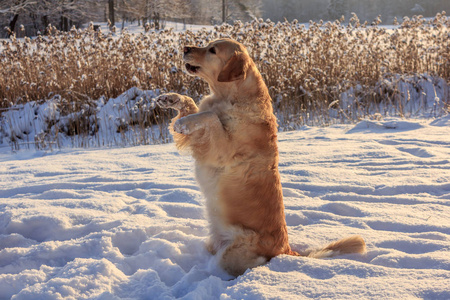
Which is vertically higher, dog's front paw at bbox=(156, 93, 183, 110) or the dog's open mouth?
the dog's open mouth

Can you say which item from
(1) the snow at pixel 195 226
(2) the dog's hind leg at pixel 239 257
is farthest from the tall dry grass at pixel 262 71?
(2) the dog's hind leg at pixel 239 257

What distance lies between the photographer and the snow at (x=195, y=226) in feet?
7.04

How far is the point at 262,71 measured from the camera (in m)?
7.85

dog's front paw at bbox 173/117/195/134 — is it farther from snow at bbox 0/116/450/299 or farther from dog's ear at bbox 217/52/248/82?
snow at bbox 0/116/450/299

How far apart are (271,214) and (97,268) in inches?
43.1

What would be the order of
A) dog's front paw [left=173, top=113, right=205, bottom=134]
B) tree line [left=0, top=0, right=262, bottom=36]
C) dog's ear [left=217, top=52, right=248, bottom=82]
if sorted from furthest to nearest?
tree line [left=0, top=0, right=262, bottom=36]
dog's ear [left=217, top=52, right=248, bottom=82]
dog's front paw [left=173, top=113, right=205, bottom=134]

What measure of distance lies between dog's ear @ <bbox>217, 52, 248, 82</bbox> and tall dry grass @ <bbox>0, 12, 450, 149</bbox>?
4.55 metres

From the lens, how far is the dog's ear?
8.22 feet

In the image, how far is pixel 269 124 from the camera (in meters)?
2.56

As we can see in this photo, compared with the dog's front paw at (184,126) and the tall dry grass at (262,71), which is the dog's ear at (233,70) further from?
the tall dry grass at (262,71)

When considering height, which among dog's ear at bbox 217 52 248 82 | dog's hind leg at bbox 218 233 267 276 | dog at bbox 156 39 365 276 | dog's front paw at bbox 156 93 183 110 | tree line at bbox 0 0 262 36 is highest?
tree line at bbox 0 0 262 36

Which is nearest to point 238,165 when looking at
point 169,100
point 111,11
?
point 169,100

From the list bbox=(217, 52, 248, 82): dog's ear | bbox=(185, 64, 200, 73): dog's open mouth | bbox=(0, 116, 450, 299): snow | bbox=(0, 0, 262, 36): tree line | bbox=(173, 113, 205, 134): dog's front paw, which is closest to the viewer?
bbox=(0, 116, 450, 299): snow

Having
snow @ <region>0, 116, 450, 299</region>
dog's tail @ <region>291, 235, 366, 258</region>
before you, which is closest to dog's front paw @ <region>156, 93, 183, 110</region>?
snow @ <region>0, 116, 450, 299</region>
